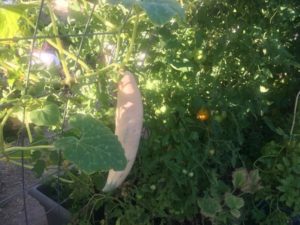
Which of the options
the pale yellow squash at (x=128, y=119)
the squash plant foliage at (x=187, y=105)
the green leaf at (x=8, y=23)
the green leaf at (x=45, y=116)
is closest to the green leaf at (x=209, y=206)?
the squash plant foliage at (x=187, y=105)

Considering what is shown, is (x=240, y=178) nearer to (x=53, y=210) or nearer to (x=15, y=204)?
(x=53, y=210)

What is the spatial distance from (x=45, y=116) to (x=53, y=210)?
672 mm

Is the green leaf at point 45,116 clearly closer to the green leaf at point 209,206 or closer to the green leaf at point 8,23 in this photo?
the green leaf at point 8,23

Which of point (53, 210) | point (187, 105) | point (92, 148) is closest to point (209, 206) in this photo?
point (187, 105)

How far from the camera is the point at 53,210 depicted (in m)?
1.55

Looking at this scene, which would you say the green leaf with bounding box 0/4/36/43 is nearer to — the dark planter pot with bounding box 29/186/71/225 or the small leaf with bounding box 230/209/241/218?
the dark planter pot with bounding box 29/186/71/225

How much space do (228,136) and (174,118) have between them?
237mm

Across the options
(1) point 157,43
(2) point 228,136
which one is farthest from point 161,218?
(1) point 157,43

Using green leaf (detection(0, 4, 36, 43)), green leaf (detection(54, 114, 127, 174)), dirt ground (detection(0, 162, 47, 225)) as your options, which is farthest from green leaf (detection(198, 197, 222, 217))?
dirt ground (detection(0, 162, 47, 225))

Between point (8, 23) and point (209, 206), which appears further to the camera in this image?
point (209, 206)

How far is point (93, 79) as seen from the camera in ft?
3.93

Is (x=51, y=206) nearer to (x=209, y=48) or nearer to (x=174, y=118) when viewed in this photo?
(x=174, y=118)

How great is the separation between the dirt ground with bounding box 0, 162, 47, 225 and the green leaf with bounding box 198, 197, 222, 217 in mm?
1014

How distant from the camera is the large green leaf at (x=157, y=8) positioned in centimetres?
83
